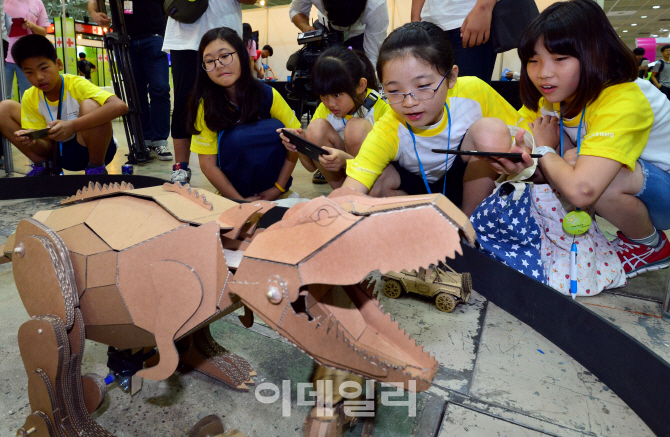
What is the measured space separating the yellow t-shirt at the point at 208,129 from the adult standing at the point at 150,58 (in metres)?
1.75

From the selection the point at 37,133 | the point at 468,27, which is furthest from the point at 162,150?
the point at 468,27

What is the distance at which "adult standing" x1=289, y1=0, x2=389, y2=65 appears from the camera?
9.04 ft

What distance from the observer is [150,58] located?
4270 mm

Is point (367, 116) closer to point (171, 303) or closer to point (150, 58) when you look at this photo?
point (171, 303)

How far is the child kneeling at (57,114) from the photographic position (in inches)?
125

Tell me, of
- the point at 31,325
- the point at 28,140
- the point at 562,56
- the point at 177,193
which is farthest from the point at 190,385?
the point at 28,140

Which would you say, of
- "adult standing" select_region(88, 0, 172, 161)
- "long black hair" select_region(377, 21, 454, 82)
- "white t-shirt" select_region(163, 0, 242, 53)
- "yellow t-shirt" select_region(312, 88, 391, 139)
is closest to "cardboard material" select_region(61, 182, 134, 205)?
"long black hair" select_region(377, 21, 454, 82)

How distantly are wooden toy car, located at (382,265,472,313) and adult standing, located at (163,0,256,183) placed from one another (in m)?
1.75

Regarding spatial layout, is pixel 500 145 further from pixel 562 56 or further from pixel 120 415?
pixel 120 415

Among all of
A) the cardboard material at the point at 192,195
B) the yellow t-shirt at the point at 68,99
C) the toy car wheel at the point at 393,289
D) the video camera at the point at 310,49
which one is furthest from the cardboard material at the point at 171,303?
the yellow t-shirt at the point at 68,99

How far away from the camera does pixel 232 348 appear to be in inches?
60.5

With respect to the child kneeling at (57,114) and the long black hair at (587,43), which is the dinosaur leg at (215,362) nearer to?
the long black hair at (587,43)

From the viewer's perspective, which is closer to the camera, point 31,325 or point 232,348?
point 31,325

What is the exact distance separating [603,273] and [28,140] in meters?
3.98
